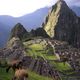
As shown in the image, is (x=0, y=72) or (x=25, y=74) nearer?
(x=25, y=74)

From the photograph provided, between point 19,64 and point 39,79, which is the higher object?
point 19,64

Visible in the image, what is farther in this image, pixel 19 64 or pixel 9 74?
pixel 9 74

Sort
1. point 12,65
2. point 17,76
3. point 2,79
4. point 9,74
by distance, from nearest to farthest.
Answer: point 17,76 < point 12,65 < point 2,79 < point 9,74

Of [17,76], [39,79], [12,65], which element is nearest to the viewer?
[17,76]

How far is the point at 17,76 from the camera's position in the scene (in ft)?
179

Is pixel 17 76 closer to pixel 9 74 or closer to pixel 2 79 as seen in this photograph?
pixel 2 79

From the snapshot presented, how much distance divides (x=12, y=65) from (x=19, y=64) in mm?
1359

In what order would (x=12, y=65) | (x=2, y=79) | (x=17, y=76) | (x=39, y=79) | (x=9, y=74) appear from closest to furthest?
(x=17, y=76) → (x=12, y=65) → (x=2, y=79) → (x=9, y=74) → (x=39, y=79)

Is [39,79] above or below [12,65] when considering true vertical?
below

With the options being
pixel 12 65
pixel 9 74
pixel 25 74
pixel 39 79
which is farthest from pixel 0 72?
pixel 25 74

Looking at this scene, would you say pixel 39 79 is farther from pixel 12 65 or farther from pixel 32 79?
pixel 12 65

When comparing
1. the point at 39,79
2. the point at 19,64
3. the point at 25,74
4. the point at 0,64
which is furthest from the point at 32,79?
the point at 25,74

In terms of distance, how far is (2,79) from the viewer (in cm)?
13575

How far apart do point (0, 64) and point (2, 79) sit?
29779 millimetres
